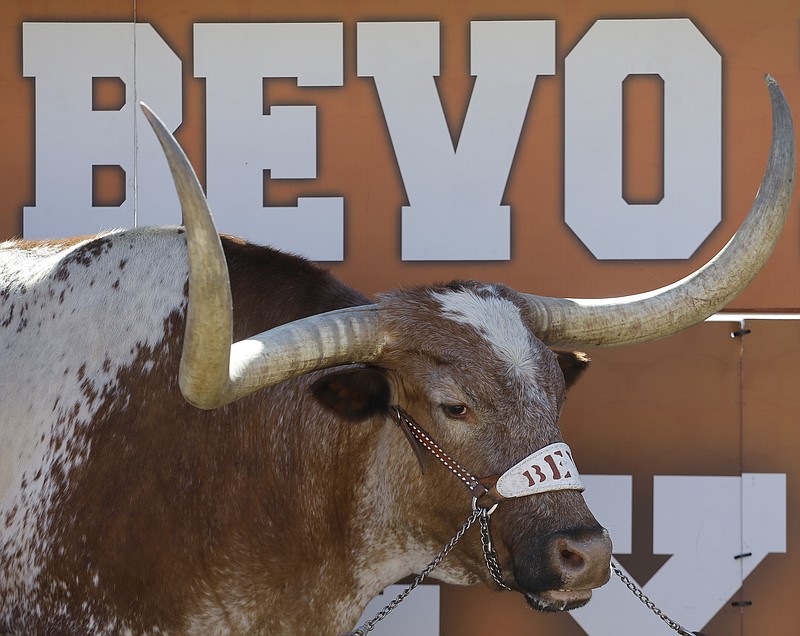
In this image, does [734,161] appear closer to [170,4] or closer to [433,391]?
[433,391]

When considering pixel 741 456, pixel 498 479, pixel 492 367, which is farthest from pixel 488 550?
pixel 741 456

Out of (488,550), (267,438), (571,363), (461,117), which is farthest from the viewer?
(461,117)

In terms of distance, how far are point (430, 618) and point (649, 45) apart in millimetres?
2839

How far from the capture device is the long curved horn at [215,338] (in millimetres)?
2523

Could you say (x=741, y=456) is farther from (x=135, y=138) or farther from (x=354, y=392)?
(x=135, y=138)

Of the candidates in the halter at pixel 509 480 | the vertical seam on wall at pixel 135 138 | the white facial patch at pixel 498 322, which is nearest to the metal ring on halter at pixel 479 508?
the halter at pixel 509 480

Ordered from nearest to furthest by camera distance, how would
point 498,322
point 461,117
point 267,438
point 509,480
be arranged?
point 509,480, point 498,322, point 267,438, point 461,117

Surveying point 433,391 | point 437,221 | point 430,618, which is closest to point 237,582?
point 433,391

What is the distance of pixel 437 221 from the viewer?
4.86m

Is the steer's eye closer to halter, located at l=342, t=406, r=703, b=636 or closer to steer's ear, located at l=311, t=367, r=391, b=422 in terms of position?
halter, located at l=342, t=406, r=703, b=636

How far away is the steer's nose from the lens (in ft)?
9.57

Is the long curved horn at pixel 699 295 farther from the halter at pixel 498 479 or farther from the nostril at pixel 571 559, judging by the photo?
the nostril at pixel 571 559

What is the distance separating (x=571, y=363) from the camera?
365 cm

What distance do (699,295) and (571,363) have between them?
50 centimetres
